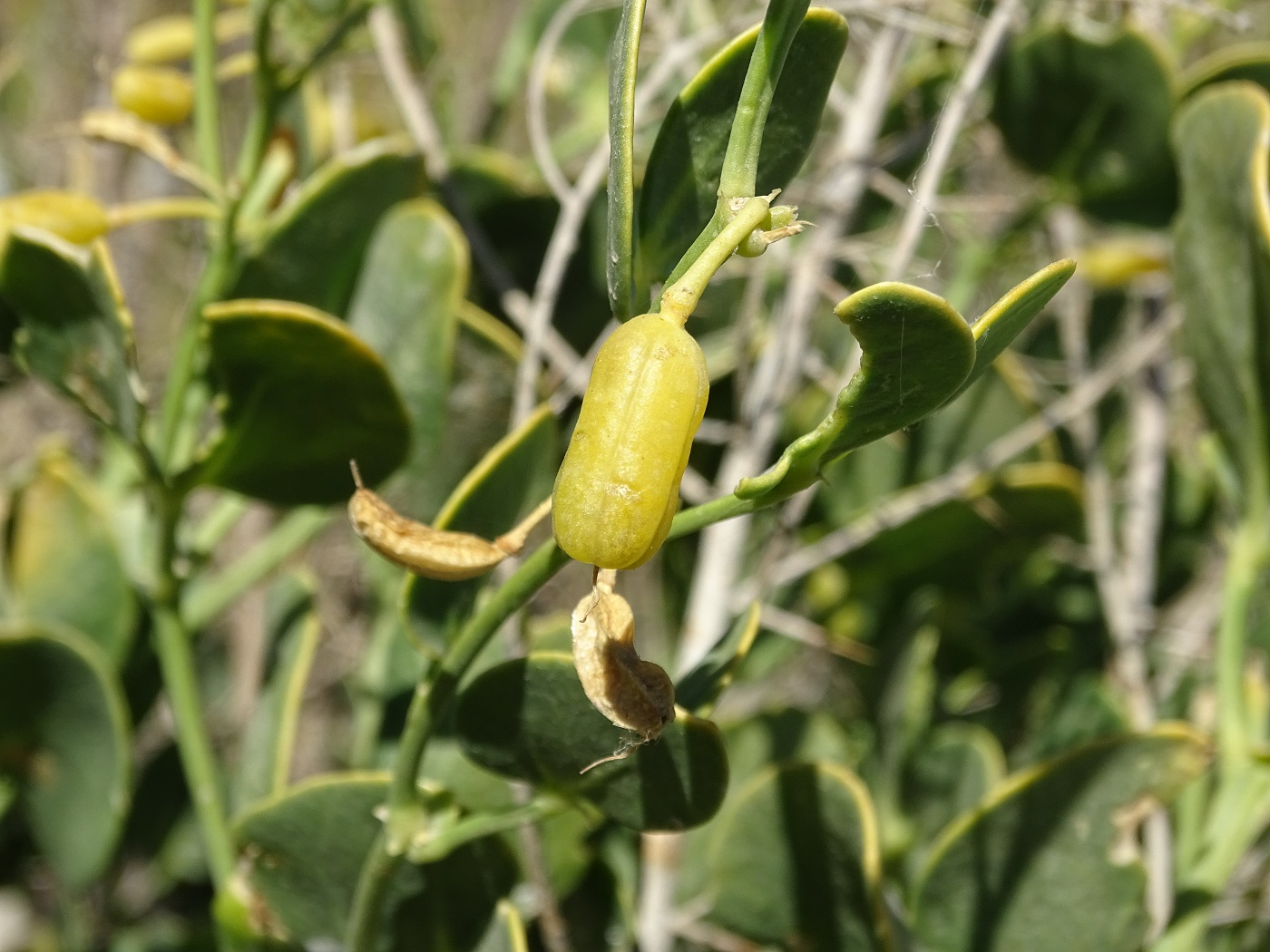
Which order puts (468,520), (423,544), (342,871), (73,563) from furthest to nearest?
(73,563), (342,871), (468,520), (423,544)

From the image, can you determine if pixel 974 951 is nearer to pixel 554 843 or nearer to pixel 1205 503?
pixel 554 843

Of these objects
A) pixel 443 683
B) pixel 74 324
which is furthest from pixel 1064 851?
pixel 74 324

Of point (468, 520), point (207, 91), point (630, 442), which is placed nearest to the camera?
point (630, 442)

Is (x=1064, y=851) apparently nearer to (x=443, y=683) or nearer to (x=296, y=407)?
(x=443, y=683)

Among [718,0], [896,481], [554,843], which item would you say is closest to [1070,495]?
[896,481]

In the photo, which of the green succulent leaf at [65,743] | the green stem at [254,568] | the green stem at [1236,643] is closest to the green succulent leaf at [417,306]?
the green stem at [254,568]

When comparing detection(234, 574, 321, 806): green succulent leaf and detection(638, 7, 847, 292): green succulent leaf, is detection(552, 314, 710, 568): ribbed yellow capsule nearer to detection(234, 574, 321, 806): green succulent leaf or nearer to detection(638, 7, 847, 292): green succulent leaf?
detection(638, 7, 847, 292): green succulent leaf
